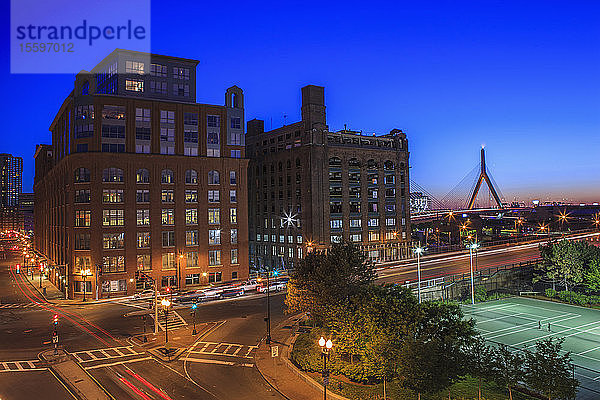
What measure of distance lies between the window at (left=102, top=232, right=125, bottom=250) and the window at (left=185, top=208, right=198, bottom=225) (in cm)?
1071

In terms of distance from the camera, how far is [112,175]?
6931 cm

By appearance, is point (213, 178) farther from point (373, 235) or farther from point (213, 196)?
point (373, 235)

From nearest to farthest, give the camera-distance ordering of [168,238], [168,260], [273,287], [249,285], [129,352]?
[129,352] < [273,287] < [249,285] < [168,260] < [168,238]

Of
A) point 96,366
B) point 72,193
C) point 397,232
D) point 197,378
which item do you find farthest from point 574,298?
point 72,193

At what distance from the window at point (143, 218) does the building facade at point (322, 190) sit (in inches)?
1408

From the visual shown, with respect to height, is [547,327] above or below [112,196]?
below

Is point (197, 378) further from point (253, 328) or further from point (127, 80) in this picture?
point (127, 80)

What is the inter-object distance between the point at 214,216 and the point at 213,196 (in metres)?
3.62

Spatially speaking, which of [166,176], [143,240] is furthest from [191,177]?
[143,240]

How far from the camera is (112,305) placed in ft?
198

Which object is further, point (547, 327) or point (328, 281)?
point (547, 327)

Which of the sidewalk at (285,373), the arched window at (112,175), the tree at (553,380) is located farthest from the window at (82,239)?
the tree at (553,380)

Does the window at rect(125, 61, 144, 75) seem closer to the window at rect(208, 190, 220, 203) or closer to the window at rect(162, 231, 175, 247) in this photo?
the window at rect(208, 190, 220, 203)

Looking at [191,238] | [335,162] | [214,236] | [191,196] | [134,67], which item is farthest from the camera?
[335,162]
